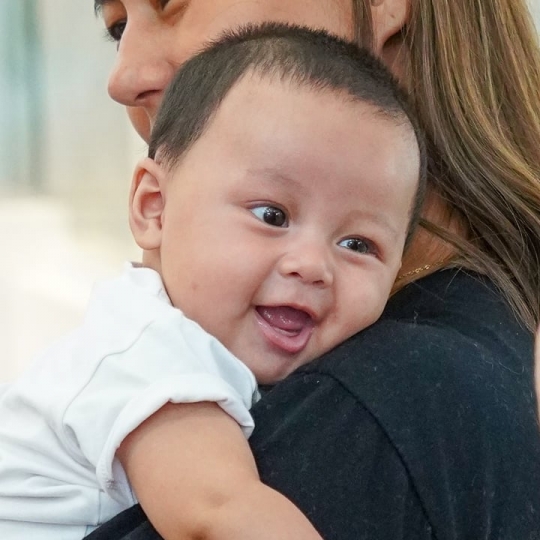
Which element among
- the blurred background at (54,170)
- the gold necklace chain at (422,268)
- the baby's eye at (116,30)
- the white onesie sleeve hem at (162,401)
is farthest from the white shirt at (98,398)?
the blurred background at (54,170)

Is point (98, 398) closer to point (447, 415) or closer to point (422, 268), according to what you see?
point (447, 415)

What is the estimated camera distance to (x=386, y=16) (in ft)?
3.83

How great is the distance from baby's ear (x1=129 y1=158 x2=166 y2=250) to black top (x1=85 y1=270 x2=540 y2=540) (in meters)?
0.25

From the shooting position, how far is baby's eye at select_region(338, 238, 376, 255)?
36.4 inches

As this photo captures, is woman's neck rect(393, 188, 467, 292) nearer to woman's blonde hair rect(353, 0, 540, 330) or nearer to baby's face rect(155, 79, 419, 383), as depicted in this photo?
woman's blonde hair rect(353, 0, 540, 330)

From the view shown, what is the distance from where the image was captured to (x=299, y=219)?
2.90ft

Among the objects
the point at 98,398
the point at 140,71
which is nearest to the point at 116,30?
the point at 140,71

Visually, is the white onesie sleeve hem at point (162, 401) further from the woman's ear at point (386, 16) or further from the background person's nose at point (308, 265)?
the woman's ear at point (386, 16)

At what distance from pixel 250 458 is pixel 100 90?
2.48 metres

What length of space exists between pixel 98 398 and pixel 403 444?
25 cm

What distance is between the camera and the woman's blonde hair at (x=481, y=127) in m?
1.08

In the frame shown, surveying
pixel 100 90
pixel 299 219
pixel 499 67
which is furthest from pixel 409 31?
pixel 100 90

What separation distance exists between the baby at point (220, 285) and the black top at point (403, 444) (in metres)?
0.04

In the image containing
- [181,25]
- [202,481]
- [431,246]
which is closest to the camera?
[202,481]
